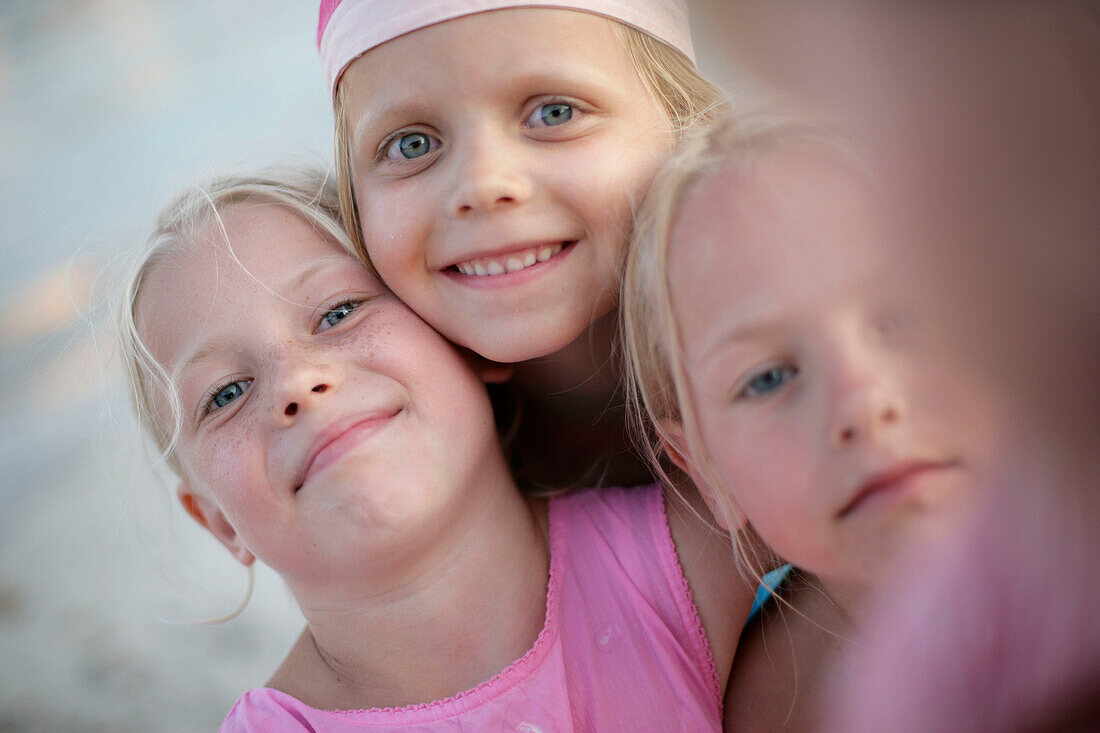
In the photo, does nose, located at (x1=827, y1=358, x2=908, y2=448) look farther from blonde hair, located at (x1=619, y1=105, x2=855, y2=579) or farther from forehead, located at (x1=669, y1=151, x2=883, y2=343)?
blonde hair, located at (x1=619, y1=105, x2=855, y2=579)

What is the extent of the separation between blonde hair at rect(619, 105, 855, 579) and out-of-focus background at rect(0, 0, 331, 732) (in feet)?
1.90

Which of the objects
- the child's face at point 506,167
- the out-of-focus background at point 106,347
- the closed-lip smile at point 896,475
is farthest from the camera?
the out-of-focus background at point 106,347

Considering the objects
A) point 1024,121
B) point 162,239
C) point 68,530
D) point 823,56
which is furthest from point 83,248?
point 1024,121

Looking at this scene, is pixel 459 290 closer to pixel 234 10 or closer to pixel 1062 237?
pixel 1062 237

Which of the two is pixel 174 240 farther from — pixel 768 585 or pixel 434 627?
pixel 768 585

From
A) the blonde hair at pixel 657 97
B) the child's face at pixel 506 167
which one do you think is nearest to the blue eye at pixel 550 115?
the child's face at pixel 506 167

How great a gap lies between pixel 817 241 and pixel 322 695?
27.9 inches

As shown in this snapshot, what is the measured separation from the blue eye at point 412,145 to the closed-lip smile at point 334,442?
11.1 inches

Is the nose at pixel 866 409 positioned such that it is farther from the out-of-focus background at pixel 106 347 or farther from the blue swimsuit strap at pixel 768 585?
the out-of-focus background at pixel 106 347

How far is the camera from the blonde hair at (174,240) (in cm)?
103

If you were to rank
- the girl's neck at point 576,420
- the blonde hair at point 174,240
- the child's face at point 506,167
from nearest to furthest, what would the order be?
the child's face at point 506,167 → the blonde hair at point 174,240 → the girl's neck at point 576,420

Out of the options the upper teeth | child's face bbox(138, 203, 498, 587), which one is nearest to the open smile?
the upper teeth

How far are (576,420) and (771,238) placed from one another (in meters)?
0.58

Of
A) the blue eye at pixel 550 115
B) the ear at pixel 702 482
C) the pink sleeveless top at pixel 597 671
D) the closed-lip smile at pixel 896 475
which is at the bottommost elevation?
the pink sleeveless top at pixel 597 671
